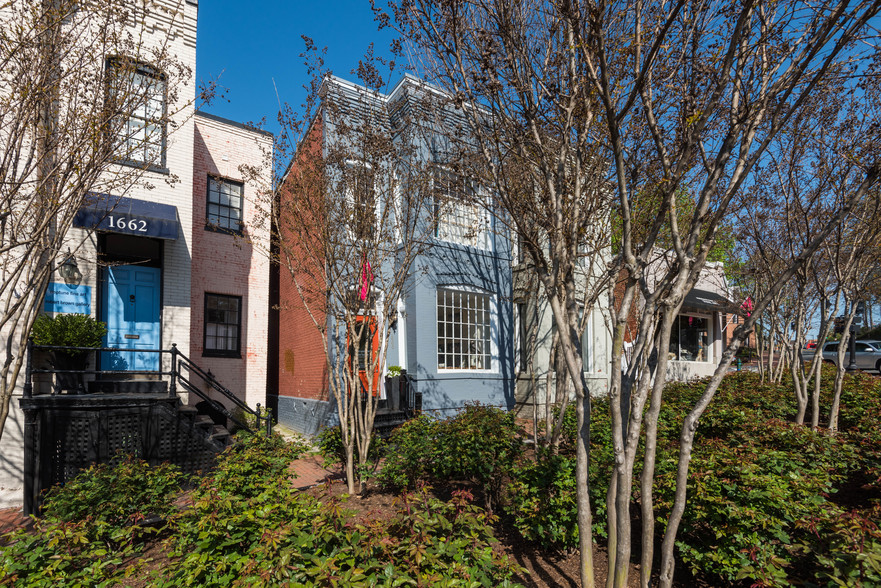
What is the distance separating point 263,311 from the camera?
38.7 ft

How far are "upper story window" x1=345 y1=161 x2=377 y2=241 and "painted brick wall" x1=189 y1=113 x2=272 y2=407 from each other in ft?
16.9

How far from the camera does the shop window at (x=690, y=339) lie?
64.4 ft

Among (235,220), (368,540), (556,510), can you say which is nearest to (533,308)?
(235,220)

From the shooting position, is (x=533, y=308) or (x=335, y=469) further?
(x=533, y=308)

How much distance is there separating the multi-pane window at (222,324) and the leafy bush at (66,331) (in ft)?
11.7

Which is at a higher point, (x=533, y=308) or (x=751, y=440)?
(x=533, y=308)

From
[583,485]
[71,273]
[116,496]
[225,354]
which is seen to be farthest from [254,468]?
[225,354]

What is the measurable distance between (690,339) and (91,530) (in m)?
21.3

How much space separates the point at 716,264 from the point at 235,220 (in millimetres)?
15983

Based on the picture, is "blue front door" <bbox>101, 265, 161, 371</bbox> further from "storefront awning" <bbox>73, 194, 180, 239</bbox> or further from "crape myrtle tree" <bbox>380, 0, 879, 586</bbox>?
"crape myrtle tree" <bbox>380, 0, 879, 586</bbox>

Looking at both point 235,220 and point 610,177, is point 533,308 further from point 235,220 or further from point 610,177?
point 235,220

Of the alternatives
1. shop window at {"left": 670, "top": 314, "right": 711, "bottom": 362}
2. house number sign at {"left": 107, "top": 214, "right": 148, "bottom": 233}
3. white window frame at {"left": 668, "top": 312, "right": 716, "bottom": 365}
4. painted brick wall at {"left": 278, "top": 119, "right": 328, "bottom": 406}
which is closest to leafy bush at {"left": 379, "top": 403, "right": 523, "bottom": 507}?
painted brick wall at {"left": 278, "top": 119, "right": 328, "bottom": 406}

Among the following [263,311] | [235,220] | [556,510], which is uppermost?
[235,220]

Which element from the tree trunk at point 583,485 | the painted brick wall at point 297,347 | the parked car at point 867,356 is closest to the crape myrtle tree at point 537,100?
the tree trunk at point 583,485
